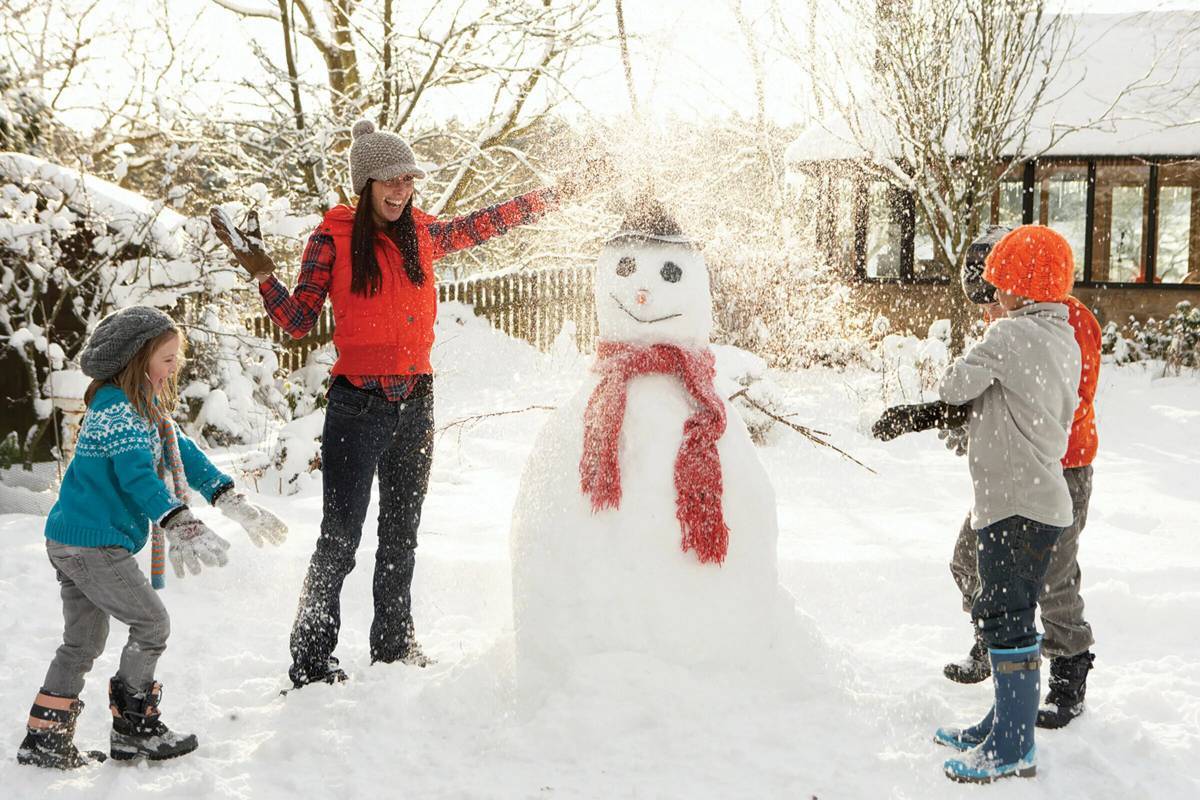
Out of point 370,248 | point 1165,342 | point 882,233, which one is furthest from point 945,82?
point 370,248

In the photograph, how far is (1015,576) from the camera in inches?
113

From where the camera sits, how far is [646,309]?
336cm

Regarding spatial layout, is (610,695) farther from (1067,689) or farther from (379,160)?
(379,160)

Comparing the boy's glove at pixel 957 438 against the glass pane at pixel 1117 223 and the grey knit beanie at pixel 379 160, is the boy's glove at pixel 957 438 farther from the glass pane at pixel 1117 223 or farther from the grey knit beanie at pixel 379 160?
the glass pane at pixel 1117 223

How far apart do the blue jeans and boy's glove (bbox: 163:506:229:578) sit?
2.29 m

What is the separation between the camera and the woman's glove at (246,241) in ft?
10.5

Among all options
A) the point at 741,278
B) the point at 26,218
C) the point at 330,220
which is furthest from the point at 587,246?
the point at 330,220

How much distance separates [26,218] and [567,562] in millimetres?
5035

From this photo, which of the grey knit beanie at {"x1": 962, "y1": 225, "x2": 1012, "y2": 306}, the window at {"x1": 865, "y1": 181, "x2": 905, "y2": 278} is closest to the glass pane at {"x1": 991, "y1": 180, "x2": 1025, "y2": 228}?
the window at {"x1": 865, "y1": 181, "x2": 905, "y2": 278}

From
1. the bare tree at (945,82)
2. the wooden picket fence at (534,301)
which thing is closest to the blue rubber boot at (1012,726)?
the bare tree at (945,82)

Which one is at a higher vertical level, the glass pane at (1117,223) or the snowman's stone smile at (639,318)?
the glass pane at (1117,223)

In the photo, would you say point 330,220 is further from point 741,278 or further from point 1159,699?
point 741,278

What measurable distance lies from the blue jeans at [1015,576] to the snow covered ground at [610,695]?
423 mm

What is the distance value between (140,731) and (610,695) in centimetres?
144
